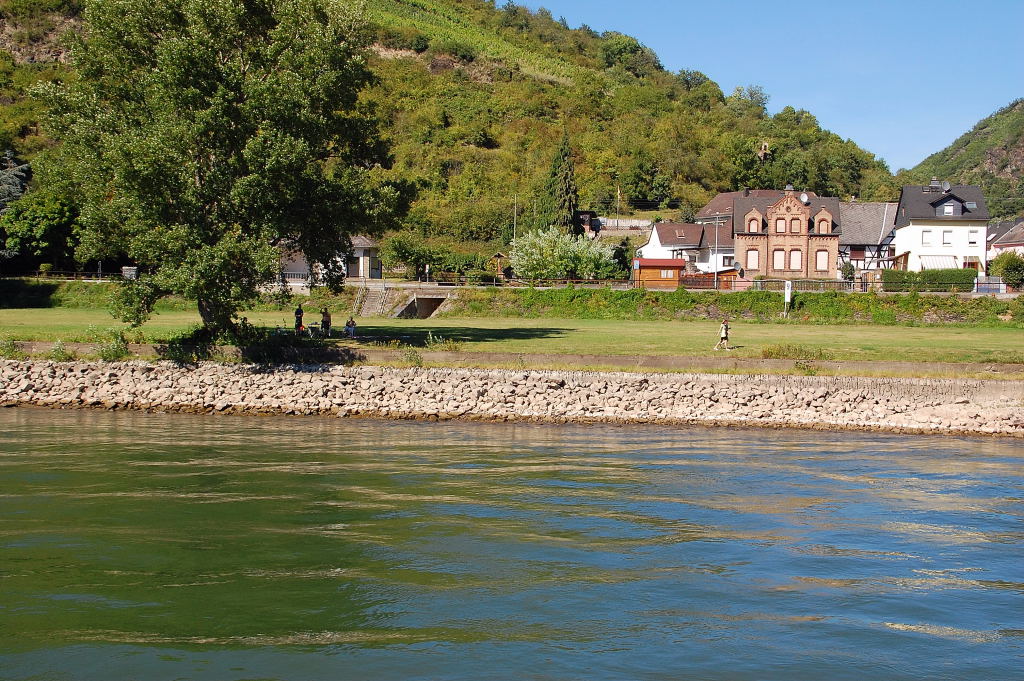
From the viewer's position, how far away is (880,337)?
155 ft

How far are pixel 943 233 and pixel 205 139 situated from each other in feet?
234

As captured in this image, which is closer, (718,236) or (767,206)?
(767,206)

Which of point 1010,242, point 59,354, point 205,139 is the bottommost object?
point 59,354

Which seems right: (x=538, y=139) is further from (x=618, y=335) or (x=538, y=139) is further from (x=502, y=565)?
(x=502, y=565)

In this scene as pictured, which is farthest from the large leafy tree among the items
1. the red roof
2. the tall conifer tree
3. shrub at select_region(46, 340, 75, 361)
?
the tall conifer tree

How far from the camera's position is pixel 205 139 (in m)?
31.1

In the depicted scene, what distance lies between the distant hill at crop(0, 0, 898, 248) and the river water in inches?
3059

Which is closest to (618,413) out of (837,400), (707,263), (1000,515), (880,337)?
(837,400)

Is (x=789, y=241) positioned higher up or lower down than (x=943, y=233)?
lower down

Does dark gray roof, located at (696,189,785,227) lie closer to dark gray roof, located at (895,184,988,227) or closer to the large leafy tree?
dark gray roof, located at (895,184,988,227)

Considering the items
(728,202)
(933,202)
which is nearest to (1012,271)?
(933,202)

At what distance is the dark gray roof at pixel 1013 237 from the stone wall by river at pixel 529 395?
264ft

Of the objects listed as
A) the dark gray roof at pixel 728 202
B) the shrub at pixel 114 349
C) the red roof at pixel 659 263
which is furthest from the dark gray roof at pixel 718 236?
the shrub at pixel 114 349

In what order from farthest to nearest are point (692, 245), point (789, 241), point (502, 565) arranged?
point (692, 245) → point (789, 241) → point (502, 565)
